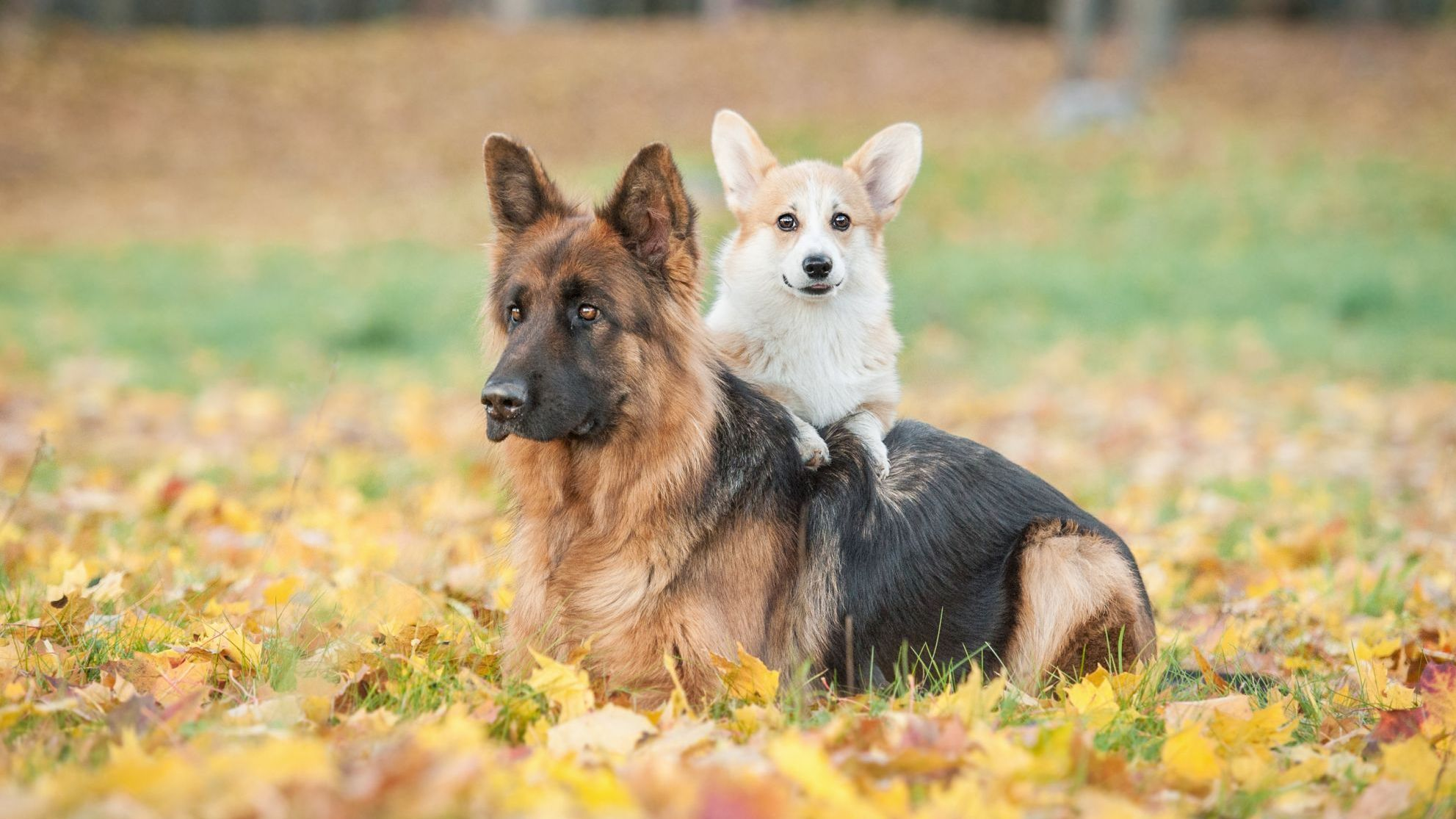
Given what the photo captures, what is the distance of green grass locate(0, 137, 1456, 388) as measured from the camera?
455 inches

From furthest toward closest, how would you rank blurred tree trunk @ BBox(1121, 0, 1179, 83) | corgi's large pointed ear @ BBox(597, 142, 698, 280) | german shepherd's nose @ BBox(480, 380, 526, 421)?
blurred tree trunk @ BBox(1121, 0, 1179, 83) → corgi's large pointed ear @ BBox(597, 142, 698, 280) → german shepherd's nose @ BBox(480, 380, 526, 421)

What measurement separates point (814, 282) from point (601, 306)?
4.21 feet

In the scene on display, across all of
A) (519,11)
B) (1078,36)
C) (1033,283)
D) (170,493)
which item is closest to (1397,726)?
(170,493)

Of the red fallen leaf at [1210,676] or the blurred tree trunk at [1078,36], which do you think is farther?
the blurred tree trunk at [1078,36]

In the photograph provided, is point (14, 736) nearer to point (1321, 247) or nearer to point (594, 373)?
point (594, 373)

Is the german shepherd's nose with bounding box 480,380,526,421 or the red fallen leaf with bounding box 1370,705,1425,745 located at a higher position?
the german shepherd's nose with bounding box 480,380,526,421

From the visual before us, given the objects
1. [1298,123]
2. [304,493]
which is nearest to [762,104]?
[1298,123]

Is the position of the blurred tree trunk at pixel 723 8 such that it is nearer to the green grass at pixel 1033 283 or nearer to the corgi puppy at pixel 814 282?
the green grass at pixel 1033 283

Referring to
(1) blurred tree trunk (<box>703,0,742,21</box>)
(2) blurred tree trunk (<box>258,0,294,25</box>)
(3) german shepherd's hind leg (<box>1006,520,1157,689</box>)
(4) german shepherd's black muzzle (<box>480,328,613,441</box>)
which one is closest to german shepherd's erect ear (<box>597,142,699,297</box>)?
(4) german shepherd's black muzzle (<box>480,328,613,441</box>)

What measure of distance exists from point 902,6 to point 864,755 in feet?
126

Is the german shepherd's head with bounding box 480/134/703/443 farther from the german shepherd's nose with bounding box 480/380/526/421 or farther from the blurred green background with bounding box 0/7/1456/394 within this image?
the blurred green background with bounding box 0/7/1456/394

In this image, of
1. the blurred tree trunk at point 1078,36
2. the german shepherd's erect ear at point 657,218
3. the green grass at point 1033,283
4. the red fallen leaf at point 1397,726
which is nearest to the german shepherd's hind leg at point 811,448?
the german shepherd's erect ear at point 657,218

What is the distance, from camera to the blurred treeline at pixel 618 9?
1351 inches

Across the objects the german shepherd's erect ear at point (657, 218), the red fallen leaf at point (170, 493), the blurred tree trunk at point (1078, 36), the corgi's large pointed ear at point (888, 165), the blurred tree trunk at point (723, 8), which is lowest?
the red fallen leaf at point (170, 493)
